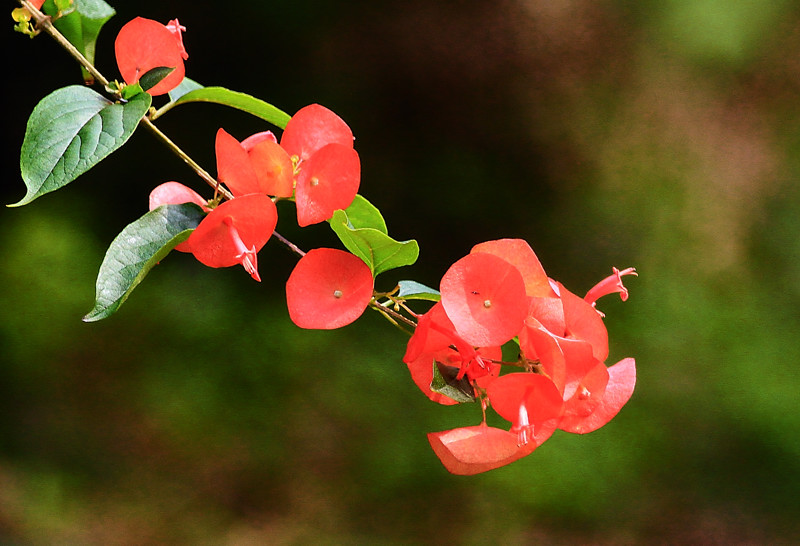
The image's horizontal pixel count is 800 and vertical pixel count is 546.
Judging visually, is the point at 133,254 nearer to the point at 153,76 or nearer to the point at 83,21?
the point at 153,76

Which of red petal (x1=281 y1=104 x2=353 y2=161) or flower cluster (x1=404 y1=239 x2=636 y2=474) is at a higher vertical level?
red petal (x1=281 y1=104 x2=353 y2=161)

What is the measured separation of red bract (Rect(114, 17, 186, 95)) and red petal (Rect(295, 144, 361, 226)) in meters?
0.10

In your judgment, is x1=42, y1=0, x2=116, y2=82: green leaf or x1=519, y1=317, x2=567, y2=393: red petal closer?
x1=519, y1=317, x2=567, y2=393: red petal

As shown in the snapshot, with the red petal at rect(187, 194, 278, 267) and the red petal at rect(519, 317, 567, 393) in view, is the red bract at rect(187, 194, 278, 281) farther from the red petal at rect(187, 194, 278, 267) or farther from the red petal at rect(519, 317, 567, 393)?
the red petal at rect(519, 317, 567, 393)

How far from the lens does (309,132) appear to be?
321mm

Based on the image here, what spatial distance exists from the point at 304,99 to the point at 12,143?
1.93ft

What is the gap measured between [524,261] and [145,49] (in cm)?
20

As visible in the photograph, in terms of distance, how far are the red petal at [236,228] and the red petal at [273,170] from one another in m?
0.01

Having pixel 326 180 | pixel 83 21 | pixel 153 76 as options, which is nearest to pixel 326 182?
pixel 326 180

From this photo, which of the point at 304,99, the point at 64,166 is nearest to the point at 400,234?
the point at 304,99

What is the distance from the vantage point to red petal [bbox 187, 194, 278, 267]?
0.91 feet

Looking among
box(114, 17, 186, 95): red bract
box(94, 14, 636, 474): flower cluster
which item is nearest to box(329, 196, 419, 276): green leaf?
box(94, 14, 636, 474): flower cluster

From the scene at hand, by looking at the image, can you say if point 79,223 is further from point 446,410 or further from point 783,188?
point 783,188

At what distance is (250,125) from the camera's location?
1.41 metres
